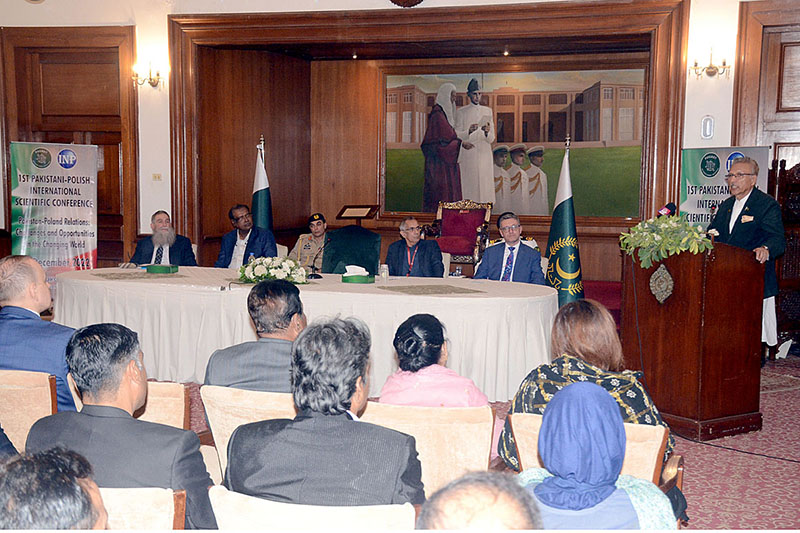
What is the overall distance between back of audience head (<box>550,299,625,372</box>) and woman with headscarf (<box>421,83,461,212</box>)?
27.9ft

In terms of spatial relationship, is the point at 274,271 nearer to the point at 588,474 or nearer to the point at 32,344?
the point at 32,344

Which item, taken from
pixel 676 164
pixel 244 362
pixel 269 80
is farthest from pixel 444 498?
pixel 269 80

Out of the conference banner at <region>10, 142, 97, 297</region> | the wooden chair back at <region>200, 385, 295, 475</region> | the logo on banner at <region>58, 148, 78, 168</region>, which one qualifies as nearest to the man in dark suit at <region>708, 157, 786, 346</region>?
the wooden chair back at <region>200, 385, 295, 475</region>

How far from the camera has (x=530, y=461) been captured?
7.71 feet

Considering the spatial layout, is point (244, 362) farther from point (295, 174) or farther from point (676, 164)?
point (295, 174)

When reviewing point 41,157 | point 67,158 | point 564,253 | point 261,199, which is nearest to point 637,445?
point 564,253

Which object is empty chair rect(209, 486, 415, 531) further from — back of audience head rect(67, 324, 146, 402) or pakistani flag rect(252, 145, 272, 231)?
pakistani flag rect(252, 145, 272, 231)

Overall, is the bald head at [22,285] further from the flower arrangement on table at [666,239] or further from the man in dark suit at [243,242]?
the man in dark suit at [243,242]

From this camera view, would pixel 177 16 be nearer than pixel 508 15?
No

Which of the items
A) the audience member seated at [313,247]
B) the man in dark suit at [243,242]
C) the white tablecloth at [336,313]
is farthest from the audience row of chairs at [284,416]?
the audience member seated at [313,247]

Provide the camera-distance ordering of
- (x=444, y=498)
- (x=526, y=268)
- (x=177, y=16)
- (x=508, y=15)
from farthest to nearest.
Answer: (x=177, y=16) → (x=508, y=15) → (x=526, y=268) → (x=444, y=498)

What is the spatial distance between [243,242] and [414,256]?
5.74ft

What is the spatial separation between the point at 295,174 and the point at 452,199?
225cm

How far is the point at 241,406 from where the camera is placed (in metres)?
2.54
